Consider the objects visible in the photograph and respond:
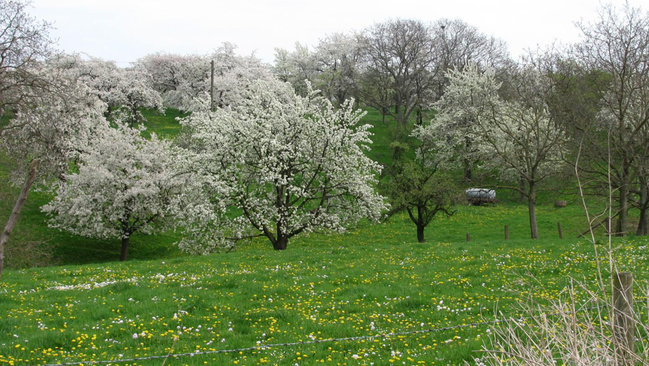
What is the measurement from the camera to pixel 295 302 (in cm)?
1120

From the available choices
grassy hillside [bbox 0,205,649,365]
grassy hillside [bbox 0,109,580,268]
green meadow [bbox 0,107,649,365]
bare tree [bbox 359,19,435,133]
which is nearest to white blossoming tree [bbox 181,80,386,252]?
green meadow [bbox 0,107,649,365]

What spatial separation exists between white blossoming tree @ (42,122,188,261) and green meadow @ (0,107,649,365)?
1024cm

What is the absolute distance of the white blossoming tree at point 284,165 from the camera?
24766mm

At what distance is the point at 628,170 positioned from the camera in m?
22.9

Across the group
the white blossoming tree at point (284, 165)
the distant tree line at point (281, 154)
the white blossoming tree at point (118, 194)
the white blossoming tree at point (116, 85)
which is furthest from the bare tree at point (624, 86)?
the white blossoming tree at point (116, 85)

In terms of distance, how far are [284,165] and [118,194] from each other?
35.8 ft

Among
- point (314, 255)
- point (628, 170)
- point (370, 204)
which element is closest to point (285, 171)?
point (370, 204)

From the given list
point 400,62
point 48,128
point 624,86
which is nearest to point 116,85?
point 400,62

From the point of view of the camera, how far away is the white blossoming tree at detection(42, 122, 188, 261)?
92.9 ft

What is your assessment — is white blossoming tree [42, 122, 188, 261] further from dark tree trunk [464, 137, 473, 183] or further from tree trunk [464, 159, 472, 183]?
tree trunk [464, 159, 472, 183]

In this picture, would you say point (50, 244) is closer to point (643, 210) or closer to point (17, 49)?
point (17, 49)

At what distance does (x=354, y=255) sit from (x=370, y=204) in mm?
7282

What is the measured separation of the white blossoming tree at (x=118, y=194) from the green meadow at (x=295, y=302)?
10242mm

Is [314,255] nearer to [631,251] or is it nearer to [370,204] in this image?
[370,204]
